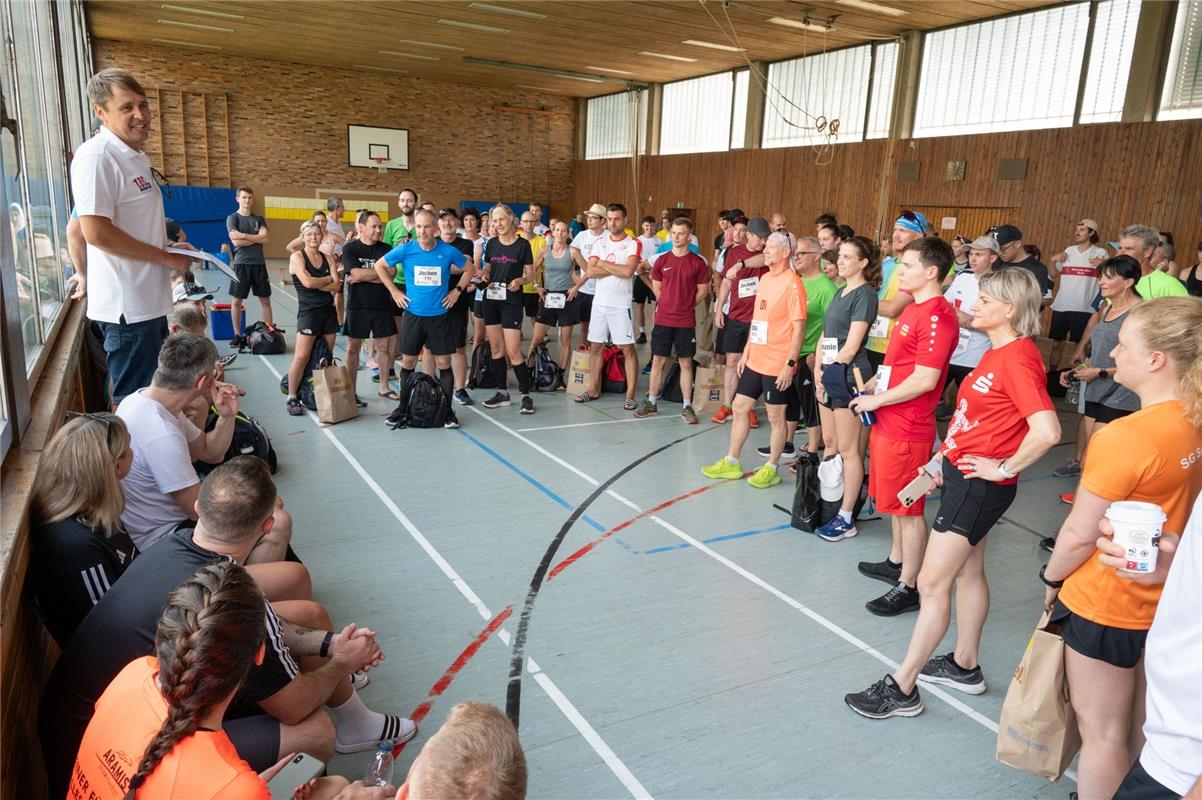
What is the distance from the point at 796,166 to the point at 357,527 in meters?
16.6

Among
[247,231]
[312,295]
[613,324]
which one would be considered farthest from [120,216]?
[247,231]

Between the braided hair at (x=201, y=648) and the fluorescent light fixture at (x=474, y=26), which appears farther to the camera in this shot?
the fluorescent light fixture at (x=474, y=26)

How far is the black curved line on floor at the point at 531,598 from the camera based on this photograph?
124 inches

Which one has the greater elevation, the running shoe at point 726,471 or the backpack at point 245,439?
the backpack at point 245,439

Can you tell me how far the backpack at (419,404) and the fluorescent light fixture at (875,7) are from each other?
1100 centimetres

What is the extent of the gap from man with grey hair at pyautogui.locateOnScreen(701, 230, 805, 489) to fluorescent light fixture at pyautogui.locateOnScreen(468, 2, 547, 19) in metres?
12.2

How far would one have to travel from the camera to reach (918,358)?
12.4 feet

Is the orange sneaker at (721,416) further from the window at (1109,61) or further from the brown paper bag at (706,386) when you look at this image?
the window at (1109,61)

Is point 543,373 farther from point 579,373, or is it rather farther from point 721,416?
point 721,416

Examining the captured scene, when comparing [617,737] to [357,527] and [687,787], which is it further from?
[357,527]

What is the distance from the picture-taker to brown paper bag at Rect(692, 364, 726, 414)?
818 centimetres

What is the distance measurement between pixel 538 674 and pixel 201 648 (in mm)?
1936

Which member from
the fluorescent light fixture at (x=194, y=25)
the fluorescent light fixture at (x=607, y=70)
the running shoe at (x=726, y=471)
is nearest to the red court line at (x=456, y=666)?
the running shoe at (x=726, y=471)

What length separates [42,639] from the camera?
2.77 metres
